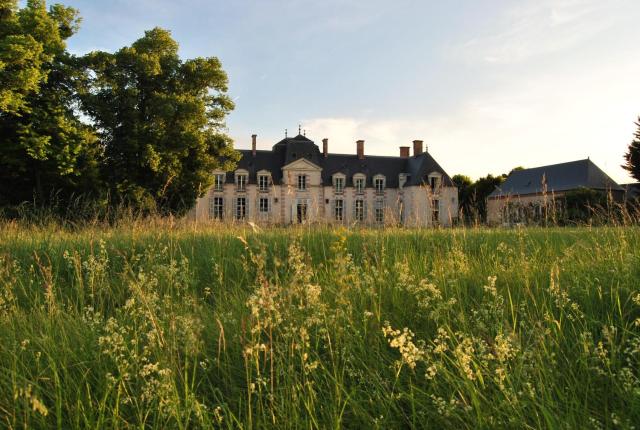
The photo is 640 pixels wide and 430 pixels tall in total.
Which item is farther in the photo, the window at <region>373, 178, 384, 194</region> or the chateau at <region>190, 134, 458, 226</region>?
the window at <region>373, 178, 384, 194</region>

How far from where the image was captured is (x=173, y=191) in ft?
85.3

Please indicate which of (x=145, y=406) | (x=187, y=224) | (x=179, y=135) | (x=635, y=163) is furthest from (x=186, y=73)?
(x=635, y=163)

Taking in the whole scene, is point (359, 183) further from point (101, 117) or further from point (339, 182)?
point (101, 117)

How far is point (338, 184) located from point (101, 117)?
97.8ft

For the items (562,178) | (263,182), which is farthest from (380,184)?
(562,178)

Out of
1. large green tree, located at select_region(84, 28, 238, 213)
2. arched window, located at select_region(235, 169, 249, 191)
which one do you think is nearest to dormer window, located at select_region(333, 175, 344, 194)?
arched window, located at select_region(235, 169, 249, 191)

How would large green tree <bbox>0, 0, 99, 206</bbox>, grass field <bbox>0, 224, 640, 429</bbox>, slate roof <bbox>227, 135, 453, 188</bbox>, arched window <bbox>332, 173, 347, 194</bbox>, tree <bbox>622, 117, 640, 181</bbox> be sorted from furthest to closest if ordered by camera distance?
arched window <bbox>332, 173, 347, 194</bbox>
slate roof <bbox>227, 135, 453, 188</bbox>
tree <bbox>622, 117, 640, 181</bbox>
large green tree <bbox>0, 0, 99, 206</bbox>
grass field <bbox>0, 224, 640, 429</bbox>

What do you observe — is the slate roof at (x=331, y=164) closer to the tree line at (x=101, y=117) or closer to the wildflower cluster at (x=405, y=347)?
the tree line at (x=101, y=117)

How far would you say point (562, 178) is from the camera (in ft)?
157

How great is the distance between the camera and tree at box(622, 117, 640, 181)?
Result: 34.9 m

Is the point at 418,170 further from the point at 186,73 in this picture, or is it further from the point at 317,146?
the point at 186,73

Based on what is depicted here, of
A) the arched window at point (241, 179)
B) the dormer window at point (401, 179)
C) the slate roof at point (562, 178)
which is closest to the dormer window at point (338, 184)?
the dormer window at point (401, 179)

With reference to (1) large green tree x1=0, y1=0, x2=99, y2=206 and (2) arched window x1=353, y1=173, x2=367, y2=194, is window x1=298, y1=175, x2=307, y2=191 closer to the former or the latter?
(2) arched window x1=353, y1=173, x2=367, y2=194

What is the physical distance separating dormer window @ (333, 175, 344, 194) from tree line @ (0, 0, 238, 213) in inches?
848
